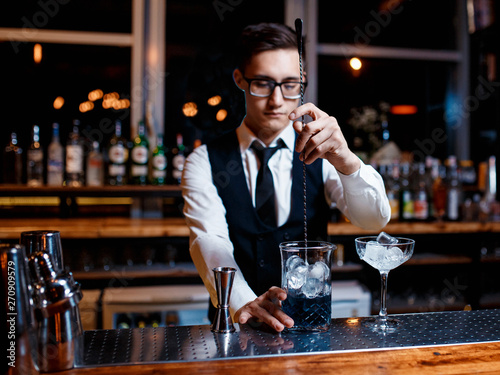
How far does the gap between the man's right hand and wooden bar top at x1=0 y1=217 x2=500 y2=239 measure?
1.58 metres

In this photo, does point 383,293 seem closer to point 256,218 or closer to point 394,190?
point 256,218

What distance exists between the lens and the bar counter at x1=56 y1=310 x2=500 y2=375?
0.84m

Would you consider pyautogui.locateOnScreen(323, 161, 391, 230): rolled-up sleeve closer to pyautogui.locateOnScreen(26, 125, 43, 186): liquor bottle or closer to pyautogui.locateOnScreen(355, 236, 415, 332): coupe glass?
pyautogui.locateOnScreen(355, 236, 415, 332): coupe glass

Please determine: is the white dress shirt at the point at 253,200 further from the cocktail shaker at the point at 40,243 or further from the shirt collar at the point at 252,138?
the cocktail shaker at the point at 40,243

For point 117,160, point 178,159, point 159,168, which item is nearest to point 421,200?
point 178,159

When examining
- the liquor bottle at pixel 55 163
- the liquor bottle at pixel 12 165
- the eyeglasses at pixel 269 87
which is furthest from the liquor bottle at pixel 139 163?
the eyeglasses at pixel 269 87

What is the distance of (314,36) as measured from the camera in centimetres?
338

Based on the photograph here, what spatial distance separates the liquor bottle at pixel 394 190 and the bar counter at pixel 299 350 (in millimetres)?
1869

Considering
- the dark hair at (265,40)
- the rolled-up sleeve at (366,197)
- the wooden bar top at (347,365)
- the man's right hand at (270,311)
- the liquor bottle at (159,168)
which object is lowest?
the wooden bar top at (347,365)

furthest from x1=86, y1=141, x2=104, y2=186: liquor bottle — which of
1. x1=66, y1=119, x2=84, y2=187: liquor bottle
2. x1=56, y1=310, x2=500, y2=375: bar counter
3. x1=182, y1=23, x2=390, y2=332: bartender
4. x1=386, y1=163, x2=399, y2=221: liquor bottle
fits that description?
x1=56, y1=310, x2=500, y2=375: bar counter

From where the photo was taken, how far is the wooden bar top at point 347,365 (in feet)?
2.70

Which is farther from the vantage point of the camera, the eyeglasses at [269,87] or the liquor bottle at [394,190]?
the liquor bottle at [394,190]

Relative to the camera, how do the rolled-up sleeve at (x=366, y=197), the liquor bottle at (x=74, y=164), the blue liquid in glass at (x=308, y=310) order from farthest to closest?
the liquor bottle at (x=74, y=164) < the rolled-up sleeve at (x=366, y=197) < the blue liquid in glass at (x=308, y=310)

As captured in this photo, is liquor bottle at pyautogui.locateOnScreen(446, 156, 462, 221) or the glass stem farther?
liquor bottle at pyautogui.locateOnScreen(446, 156, 462, 221)
